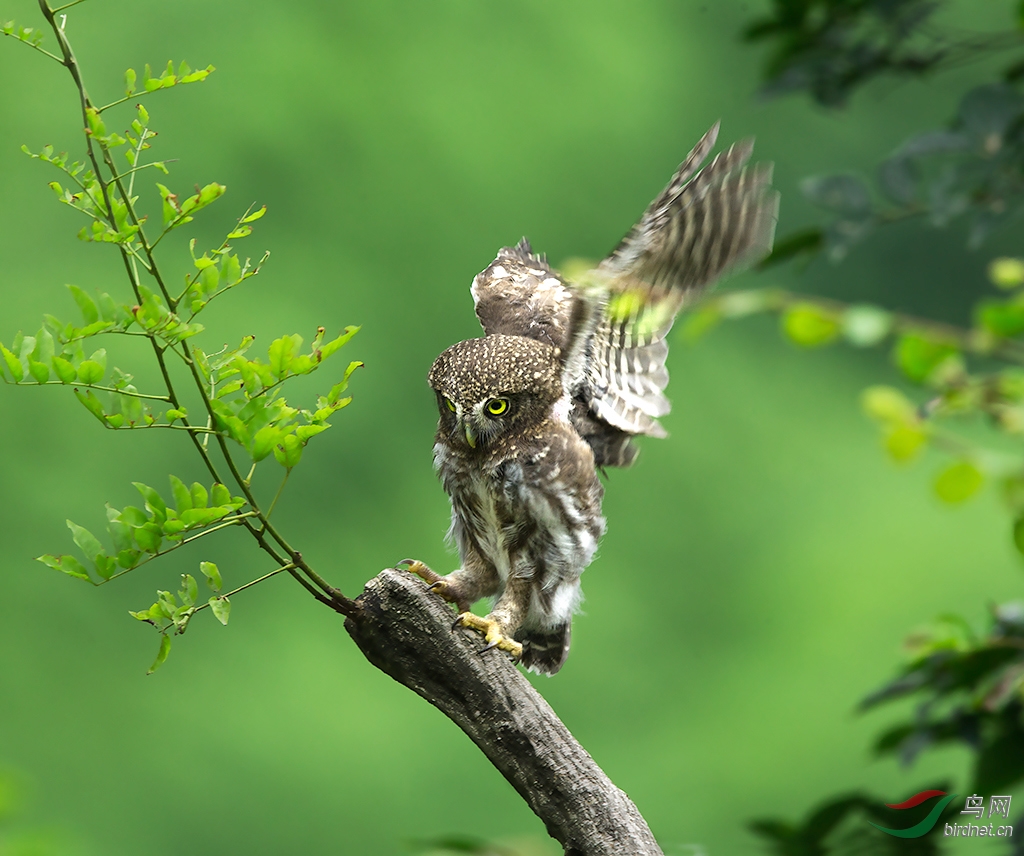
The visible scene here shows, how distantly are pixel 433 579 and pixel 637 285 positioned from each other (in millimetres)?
569

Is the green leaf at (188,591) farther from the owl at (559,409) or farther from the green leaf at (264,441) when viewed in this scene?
the owl at (559,409)

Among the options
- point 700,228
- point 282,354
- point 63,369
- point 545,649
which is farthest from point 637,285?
point 545,649

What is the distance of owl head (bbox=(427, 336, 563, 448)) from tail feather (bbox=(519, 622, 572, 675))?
351 mm

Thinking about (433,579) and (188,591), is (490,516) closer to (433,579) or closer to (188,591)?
(433,579)

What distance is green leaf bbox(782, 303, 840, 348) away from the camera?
50 cm

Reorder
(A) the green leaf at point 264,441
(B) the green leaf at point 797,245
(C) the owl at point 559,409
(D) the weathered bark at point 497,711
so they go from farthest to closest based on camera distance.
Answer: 1. (C) the owl at point 559,409
2. (D) the weathered bark at point 497,711
3. (A) the green leaf at point 264,441
4. (B) the green leaf at point 797,245

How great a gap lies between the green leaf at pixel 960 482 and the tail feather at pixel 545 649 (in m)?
1.37

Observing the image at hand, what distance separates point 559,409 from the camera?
68.1 inches

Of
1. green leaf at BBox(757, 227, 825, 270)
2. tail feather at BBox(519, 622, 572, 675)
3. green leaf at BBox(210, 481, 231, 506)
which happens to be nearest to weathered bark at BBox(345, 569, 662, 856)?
green leaf at BBox(210, 481, 231, 506)

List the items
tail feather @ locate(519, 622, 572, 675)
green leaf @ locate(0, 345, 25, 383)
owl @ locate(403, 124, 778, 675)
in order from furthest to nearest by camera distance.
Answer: tail feather @ locate(519, 622, 572, 675) → owl @ locate(403, 124, 778, 675) → green leaf @ locate(0, 345, 25, 383)

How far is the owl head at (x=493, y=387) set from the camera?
5.37 feet

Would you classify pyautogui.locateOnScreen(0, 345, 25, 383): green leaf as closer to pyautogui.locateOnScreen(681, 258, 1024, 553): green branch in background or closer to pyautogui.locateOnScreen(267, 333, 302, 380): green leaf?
pyautogui.locateOnScreen(267, 333, 302, 380): green leaf

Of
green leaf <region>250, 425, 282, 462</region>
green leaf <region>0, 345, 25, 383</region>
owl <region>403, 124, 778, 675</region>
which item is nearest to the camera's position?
green leaf <region>0, 345, 25, 383</region>

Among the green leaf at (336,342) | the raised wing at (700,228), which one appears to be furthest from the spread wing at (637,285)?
the green leaf at (336,342)
